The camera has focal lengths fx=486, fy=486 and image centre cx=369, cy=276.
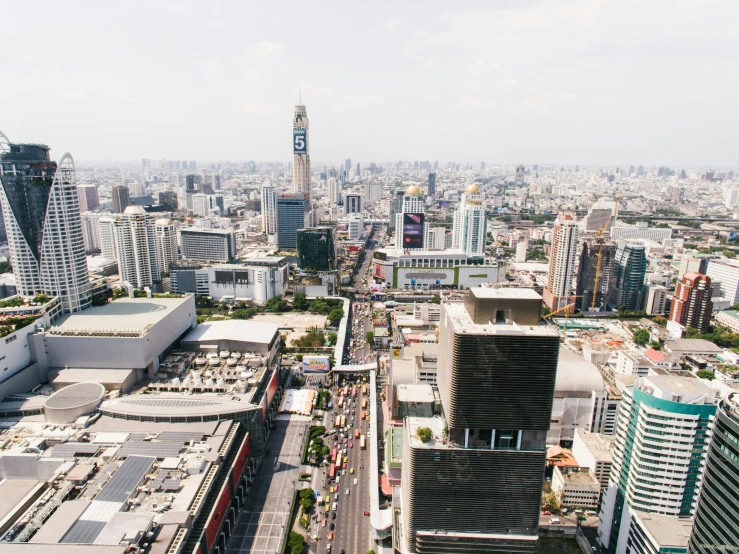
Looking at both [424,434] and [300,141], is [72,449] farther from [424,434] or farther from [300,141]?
[300,141]

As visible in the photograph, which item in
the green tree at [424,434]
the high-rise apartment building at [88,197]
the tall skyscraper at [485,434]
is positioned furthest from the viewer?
the high-rise apartment building at [88,197]

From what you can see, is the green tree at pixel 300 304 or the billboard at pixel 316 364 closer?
the billboard at pixel 316 364

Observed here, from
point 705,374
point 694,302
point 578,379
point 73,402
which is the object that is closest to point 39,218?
point 73,402

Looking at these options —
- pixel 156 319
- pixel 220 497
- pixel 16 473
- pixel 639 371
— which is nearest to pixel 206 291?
pixel 156 319

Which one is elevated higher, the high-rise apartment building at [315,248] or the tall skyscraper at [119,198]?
the tall skyscraper at [119,198]

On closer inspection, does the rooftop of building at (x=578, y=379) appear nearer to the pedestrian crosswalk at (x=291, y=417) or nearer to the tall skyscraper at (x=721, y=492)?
the tall skyscraper at (x=721, y=492)

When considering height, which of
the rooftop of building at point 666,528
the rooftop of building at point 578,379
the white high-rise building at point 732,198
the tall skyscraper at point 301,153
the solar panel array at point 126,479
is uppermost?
the tall skyscraper at point 301,153

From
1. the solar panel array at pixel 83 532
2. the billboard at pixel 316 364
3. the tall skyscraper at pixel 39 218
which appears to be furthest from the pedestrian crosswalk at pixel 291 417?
the tall skyscraper at pixel 39 218

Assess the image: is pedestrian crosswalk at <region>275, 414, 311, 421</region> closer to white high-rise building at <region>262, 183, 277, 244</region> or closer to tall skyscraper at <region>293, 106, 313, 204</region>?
white high-rise building at <region>262, 183, 277, 244</region>
